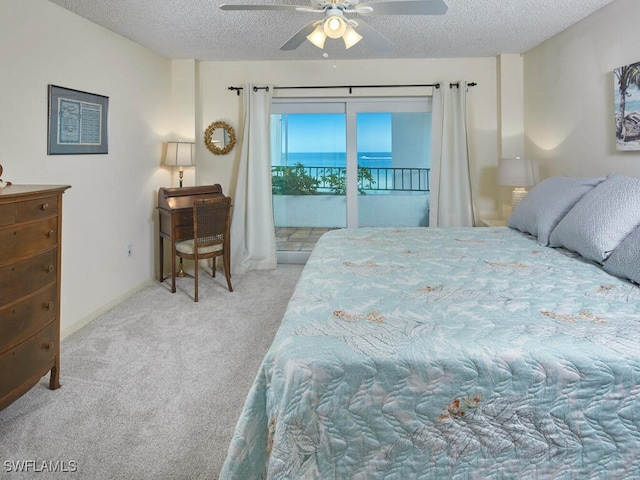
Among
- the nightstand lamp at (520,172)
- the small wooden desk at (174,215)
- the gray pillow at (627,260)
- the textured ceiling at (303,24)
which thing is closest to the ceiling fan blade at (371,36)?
the textured ceiling at (303,24)

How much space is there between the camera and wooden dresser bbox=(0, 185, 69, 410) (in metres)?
1.95

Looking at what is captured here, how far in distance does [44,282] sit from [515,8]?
11.9ft

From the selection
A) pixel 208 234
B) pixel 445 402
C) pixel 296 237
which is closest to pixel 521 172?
pixel 296 237

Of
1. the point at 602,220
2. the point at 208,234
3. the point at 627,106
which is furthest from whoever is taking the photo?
the point at 208,234

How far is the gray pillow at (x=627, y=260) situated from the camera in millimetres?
1879

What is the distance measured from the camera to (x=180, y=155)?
15.3 ft

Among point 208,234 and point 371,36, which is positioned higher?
point 371,36

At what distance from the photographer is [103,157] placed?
3746 millimetres

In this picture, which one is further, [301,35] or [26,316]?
[301,35]

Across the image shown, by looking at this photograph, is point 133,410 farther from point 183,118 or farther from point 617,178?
point 183,118

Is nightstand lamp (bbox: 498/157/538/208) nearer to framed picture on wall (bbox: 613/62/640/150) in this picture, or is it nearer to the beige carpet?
framed picture on wall (bbox: 613/62/640/150)

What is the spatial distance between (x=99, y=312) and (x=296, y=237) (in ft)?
8.16

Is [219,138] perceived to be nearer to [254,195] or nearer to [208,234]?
[254,195]

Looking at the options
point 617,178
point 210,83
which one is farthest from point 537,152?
point 210,83
